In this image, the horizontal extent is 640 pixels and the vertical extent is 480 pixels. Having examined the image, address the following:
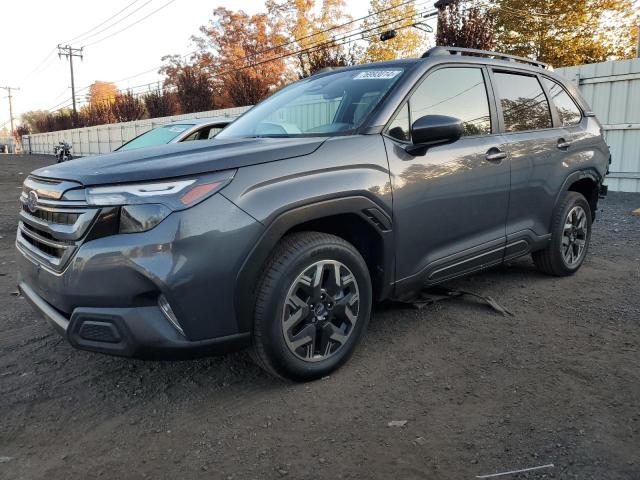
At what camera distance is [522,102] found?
423 centimetres

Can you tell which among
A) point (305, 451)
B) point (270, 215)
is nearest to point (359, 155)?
point (270, 215)

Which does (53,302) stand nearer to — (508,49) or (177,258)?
(177,258)

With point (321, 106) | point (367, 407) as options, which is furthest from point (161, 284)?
point (321, 106)

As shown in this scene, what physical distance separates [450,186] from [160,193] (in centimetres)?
186

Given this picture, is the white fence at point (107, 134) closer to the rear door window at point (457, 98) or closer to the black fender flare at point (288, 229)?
the rear door window at point (457, 98)

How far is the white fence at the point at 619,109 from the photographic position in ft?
33.0

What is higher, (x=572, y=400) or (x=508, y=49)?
(x=508, y=49)

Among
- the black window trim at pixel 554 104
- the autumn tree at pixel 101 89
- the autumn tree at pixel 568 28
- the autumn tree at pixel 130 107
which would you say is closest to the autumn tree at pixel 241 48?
the autumn tree at pixel 130 107

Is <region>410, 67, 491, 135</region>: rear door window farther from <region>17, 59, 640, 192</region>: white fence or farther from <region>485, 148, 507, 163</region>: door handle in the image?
<region>17, 59, 640, 192</region>: white fence

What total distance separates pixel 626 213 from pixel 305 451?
8.00 meters

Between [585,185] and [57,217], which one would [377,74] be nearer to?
[57,217]

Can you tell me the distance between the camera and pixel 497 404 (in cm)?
262

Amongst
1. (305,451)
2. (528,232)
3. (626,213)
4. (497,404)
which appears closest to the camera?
(305,451)

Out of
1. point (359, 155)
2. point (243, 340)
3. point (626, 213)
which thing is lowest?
point (626, 213)
